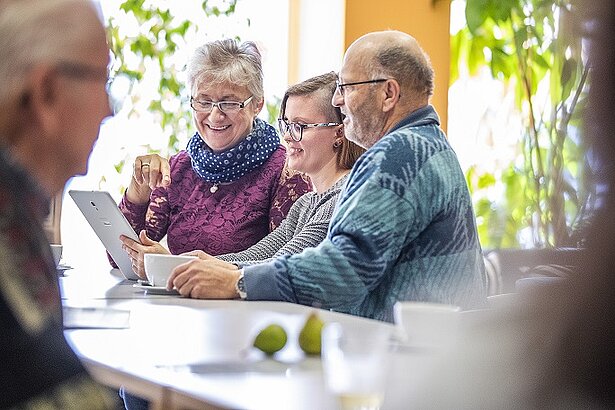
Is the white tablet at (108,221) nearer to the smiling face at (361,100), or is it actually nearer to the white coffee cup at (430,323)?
the smiling face at (361,100)

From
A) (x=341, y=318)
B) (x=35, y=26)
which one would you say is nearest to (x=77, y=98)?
(x=35, y=26)

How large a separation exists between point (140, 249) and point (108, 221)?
129 millimetres

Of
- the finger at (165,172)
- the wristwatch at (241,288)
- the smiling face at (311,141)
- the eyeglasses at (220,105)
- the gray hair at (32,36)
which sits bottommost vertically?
the wristwatch at (241,288)

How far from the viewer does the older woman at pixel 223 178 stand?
3020 mm

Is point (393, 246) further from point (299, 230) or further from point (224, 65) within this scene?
point (224, 65)

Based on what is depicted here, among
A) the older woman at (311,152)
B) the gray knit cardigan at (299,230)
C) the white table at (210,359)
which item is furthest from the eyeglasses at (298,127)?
the white table at (210,359)

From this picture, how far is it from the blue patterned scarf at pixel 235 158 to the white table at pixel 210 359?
41.9 inches

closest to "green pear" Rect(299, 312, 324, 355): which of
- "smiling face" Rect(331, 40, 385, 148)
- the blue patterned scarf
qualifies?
"smiling face" Rect(331, 40, 385, 148)

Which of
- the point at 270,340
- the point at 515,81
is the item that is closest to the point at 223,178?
the point at 270,340

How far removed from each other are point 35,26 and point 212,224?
2036 millimetres

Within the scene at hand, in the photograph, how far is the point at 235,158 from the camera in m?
3.09

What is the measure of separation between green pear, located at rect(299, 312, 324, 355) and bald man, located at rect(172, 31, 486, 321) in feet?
1.74

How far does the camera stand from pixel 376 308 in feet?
6.88

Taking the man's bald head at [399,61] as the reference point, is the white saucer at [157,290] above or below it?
below
